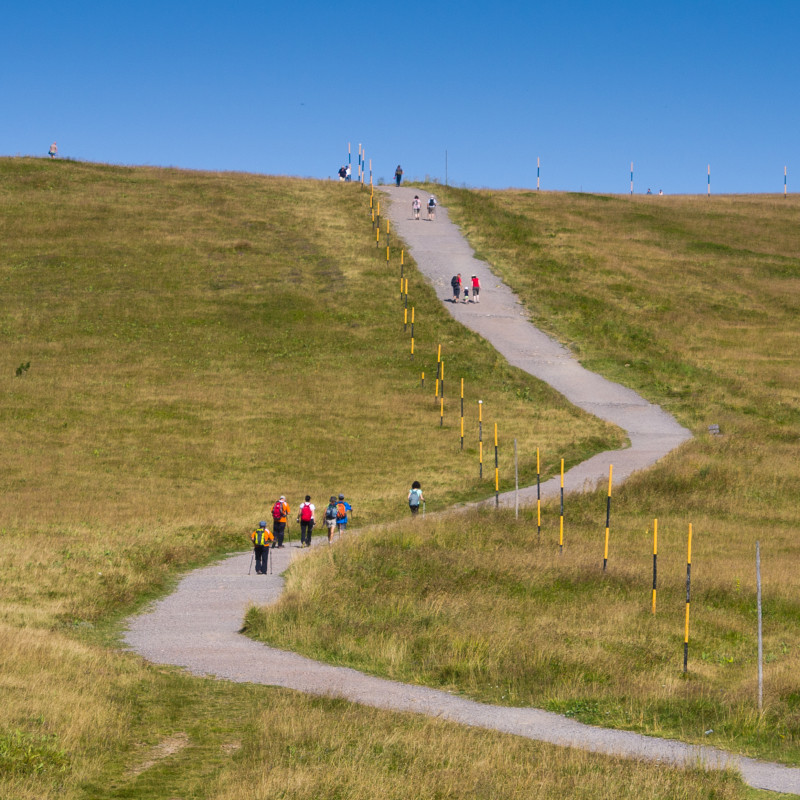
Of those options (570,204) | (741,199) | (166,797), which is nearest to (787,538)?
(166,797)

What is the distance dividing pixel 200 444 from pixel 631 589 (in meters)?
23.7

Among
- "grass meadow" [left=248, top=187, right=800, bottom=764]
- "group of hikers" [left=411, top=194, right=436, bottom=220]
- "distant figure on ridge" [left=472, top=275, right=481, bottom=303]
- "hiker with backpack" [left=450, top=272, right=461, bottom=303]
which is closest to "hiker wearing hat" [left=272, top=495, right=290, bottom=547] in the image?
"grass meadow" [left=248, top=187, right=800, bottom=764]

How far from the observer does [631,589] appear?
23.3m

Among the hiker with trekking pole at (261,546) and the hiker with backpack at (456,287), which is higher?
the hiker with backpack at (456,287)

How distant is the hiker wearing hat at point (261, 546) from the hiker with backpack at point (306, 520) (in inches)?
149

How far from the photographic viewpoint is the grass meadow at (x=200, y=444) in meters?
12.7

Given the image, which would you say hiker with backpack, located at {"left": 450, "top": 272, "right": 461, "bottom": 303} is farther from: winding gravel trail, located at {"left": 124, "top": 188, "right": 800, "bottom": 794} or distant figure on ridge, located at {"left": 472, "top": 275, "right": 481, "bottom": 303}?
winding gravel trail, located at {"left": 124, "top": 188, "right": 800, "bottom": 794}

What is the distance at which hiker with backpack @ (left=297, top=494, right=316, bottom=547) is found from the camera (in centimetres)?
3052

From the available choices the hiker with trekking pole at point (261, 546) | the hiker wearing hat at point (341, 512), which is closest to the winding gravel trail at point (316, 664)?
the hiker with trekking pole at point (261, 546)

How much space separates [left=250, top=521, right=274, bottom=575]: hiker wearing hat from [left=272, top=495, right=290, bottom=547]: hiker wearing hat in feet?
9.20

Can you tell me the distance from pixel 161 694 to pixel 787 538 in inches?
765

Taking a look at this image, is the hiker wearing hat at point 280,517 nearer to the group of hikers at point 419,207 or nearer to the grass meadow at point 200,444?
the grass meadow at point 200,444

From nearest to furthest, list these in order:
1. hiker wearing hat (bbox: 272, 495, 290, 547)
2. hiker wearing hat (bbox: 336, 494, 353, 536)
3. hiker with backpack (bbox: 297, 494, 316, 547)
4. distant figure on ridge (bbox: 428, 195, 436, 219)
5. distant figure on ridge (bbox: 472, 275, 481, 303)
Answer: hiker wearing hat (bbox: 272, 495, 290, 547), hiker with backpack (bbox: 297, 494, 316, 547), hiker wearing hat (bbox: 336, 494, 353, 536), distant figure on ridge (bbox: 472, 275, 481, 303), distant figure on ridge (bbox: 428, 195, 436, 219)

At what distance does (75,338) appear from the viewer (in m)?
57.7
